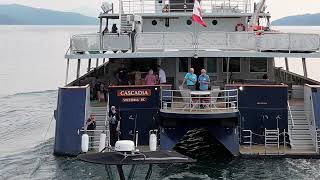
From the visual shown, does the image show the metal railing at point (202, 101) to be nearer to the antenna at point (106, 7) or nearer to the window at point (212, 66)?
the window at point (212, 66)

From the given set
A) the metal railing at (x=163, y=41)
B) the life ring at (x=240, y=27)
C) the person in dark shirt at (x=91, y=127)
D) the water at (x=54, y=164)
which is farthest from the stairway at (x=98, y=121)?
the life ring at (x=240, y=27)

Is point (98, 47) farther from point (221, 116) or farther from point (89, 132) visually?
point (221, 116)

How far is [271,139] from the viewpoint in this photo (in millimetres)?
18734

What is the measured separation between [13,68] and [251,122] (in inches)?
2115

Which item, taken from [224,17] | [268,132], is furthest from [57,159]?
[224,17]

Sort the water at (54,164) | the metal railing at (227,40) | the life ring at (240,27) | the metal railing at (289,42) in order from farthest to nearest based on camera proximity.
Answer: the life ring at (240,27) < the metal railing at (227,40) < the metal railing at (289,42) < the water at (54,164)

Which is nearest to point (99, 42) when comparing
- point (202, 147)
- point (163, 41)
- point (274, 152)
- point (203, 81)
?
point (163, 41)

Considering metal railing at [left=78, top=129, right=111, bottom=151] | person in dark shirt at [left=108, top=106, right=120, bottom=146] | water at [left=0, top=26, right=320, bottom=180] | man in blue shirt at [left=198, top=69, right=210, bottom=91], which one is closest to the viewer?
water at [left=0, top=26, right=320, bottom=180]

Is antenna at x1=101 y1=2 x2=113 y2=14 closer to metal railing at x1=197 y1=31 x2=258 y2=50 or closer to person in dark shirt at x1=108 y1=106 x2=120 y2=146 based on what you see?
metal railing at x1=197 y1=31 x2=258 y2=50

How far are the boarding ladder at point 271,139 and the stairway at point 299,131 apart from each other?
1.63 feet

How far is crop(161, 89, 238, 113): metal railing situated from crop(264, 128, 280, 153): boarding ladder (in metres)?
1.46

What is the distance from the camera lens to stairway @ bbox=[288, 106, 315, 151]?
1862 cm

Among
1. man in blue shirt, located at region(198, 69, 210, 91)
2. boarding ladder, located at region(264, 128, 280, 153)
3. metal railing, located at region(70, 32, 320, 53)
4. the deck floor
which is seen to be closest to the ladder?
Result: boarding ladder, located at region(264, 128, 280, 153)

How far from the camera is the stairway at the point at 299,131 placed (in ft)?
61.1
